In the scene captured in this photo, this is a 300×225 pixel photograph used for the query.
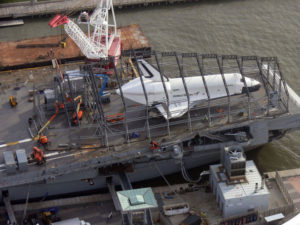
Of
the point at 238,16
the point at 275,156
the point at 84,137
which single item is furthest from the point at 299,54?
the point at 84,137

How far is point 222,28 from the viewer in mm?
105188

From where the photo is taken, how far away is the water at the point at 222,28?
99375 mm

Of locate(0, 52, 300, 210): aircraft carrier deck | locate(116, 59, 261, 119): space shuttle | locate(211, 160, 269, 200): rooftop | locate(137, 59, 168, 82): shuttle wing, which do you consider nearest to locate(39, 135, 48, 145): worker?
locate(0, 52, 300, 210): aircraft carrier deck

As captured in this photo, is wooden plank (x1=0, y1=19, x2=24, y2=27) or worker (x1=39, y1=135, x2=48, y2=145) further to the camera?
wooden plank (x1=0, y1=19, x2=24, y2=27)

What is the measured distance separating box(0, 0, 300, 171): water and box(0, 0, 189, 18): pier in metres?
1.31

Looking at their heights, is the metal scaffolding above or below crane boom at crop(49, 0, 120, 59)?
A: below

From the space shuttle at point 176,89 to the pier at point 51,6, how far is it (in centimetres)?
3902

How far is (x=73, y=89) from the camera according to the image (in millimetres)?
75438

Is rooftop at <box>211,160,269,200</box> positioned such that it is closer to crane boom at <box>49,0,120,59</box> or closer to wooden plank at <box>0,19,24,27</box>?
crane boom at <box>49,0,120,59</box>

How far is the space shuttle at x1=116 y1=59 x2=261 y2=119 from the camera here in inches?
2840

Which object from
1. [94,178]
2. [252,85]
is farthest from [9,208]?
[252,85]

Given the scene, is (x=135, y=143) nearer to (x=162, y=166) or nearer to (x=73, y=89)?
(x=162, y=166)

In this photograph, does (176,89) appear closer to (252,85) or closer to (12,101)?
(252,85)

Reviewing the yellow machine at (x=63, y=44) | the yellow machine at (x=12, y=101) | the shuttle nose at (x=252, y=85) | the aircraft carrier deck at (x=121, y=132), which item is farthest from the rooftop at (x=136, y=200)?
the yellow machine at (x=63, y=44)
